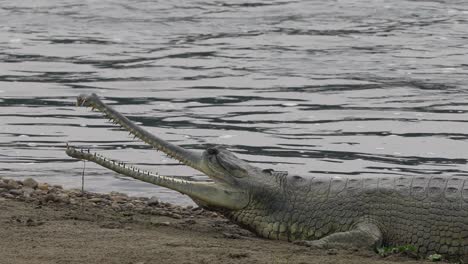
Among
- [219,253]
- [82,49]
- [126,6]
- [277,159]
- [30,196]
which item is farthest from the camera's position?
[126,6]

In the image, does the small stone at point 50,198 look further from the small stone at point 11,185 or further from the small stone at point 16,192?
the small stone at point 11,185

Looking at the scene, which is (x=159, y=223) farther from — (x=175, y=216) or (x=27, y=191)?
(x=27, y=191)

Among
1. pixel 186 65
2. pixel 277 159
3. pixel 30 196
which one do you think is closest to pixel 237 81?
pixel 186 65

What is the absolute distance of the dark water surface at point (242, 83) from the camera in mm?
11203

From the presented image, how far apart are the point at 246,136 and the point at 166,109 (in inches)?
69.3

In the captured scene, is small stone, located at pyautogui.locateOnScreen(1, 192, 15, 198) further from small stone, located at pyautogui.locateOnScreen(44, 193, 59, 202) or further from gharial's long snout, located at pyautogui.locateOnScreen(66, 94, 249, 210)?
gharial's long snout, located at pyautogui.locateOnScreen(66, 94, 249, 210)

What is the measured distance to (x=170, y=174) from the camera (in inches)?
406

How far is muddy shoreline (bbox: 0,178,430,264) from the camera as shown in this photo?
19.5ft

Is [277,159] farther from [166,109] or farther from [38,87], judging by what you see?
[38,87]

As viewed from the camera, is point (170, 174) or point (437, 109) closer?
point (170, 174)

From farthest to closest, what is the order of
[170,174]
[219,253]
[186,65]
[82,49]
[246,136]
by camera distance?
[82,49] < [186,65] < [246,136] < [170,174] < [219,253]

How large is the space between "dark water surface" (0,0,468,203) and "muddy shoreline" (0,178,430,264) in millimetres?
1582

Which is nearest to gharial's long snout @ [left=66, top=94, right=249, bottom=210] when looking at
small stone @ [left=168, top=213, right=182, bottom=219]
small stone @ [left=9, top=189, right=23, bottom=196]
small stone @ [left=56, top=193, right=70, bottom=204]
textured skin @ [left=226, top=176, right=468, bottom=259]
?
textured skin @ [left=226, top=176, right=468, bottom=259]

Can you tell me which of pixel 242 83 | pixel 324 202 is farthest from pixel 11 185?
pixel 242 83
